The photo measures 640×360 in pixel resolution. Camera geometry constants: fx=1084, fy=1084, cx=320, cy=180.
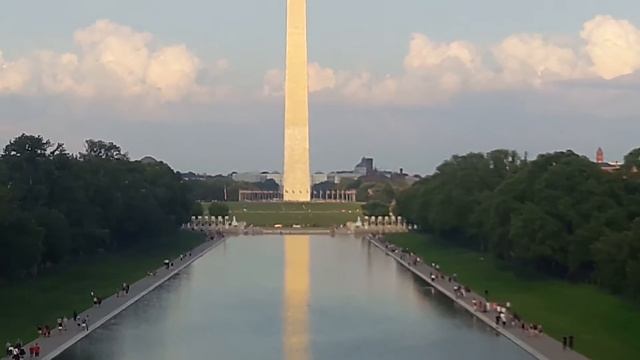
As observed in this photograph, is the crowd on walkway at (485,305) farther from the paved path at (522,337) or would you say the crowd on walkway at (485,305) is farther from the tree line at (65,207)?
the tree line at (65,207)

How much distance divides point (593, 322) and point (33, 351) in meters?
13.3

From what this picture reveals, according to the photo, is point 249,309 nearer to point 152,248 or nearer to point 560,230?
point 560,230

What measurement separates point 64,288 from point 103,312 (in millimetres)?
6313

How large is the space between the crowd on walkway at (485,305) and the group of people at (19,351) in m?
10.9

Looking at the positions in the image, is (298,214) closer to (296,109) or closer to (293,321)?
(296,109)

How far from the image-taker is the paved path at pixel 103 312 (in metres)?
23.2

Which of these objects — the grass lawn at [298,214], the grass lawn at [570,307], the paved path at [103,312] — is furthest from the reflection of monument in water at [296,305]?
the grass lawn at [298,214]

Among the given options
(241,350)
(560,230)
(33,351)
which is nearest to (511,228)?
(560,230)

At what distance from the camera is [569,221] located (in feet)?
122

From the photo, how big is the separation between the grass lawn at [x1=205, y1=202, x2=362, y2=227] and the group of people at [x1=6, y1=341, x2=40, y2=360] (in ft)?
194

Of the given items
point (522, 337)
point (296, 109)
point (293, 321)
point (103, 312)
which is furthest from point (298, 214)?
point (522, 337)

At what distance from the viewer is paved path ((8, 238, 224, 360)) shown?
23.2m

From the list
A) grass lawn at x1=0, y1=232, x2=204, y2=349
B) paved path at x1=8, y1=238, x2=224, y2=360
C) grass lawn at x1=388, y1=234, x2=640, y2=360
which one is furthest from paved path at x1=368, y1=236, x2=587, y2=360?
grass lawn at x1=0, y1=232, x2=204, y2=349

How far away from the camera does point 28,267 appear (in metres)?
34.2
